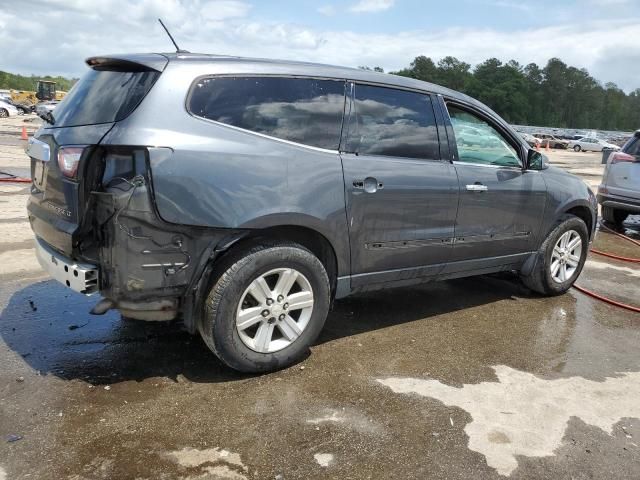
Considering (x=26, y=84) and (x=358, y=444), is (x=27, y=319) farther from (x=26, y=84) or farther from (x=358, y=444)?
(x=26, y=84)

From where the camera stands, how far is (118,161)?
3.01m

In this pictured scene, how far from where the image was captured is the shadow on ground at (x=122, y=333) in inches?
142

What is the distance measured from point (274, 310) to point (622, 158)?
7.84 meters

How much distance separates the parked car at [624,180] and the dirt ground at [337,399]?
4.64 m

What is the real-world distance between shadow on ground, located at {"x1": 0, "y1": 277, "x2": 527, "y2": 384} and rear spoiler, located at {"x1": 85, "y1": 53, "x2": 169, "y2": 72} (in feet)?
6.06

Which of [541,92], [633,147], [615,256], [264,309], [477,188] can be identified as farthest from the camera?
[541,92]

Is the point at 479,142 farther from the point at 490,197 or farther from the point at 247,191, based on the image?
the point at 247,191

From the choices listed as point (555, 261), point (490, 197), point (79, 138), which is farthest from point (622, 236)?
point (79, 138)

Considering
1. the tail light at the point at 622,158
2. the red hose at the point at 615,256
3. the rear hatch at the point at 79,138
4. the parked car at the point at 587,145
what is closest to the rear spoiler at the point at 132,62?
the rear hatch at the point at 79,138

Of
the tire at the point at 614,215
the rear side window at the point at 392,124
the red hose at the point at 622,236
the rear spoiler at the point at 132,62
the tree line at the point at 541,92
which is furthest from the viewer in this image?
the tree line at the point at 541,92

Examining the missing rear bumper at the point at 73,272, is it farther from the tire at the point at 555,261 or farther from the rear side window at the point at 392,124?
the tire at the point at 555,261

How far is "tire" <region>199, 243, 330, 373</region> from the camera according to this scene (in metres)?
3.30

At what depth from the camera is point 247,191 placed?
3250 millimetres

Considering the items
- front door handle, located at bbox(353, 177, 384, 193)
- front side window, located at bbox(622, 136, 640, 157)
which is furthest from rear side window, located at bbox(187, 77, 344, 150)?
front side window, located at bbox(622, 136, 640, 157)
